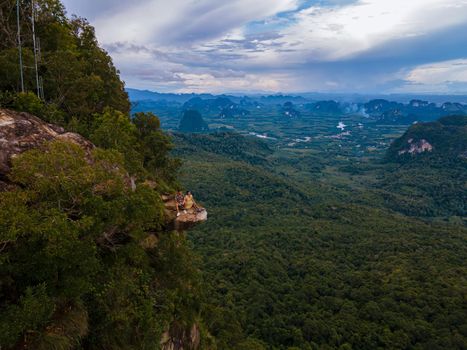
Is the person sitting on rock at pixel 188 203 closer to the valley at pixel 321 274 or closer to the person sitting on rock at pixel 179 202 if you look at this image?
the person sitting on rock at pixel 179 202

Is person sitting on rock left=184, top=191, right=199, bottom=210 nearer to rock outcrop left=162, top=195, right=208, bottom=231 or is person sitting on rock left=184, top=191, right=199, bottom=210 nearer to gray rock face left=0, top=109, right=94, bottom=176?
rock outcrop left=162, top=195, right=208, bottom=231

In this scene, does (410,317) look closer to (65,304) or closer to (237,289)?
(237,289)

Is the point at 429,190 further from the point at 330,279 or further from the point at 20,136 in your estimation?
the point at 20,136

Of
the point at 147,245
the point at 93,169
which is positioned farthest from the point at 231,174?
the point at 93,169

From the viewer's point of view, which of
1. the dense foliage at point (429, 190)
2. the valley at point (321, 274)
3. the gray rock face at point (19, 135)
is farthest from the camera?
the dense foliage at point (429, 190)

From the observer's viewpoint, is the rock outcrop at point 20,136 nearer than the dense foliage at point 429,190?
Yes

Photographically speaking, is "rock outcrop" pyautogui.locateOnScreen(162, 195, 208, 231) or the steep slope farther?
"rock outcrop" pyautogui.locateOnScreen(162, 195, 208, 231)

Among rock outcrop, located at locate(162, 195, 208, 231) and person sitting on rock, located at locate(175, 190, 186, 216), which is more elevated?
person sitting on rock, located at locate(175, 190, 186, 216)

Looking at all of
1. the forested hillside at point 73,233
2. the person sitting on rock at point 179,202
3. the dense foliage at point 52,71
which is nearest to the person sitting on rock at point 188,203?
the person sitting on rock at point 179,202

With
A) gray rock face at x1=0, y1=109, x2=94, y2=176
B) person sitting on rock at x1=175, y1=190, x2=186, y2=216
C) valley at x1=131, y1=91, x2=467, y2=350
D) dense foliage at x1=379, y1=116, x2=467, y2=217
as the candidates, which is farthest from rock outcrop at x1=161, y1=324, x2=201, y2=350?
dense foliage at x1=379, y1=116, x2=467, y2=217
